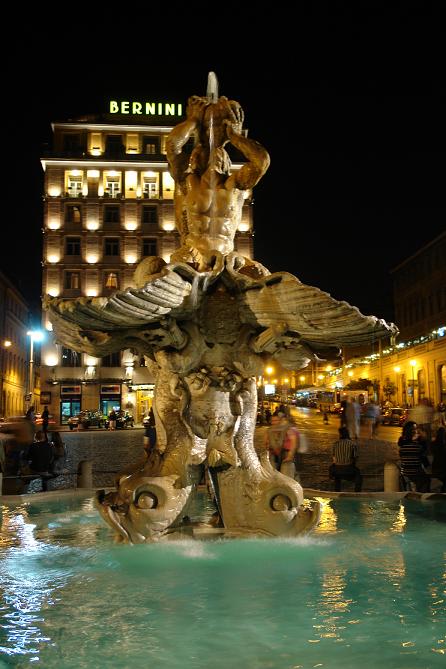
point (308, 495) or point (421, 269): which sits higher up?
point (421, 269)

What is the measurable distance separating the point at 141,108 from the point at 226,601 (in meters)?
61.7

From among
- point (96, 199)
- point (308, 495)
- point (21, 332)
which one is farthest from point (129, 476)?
point (21, 332)

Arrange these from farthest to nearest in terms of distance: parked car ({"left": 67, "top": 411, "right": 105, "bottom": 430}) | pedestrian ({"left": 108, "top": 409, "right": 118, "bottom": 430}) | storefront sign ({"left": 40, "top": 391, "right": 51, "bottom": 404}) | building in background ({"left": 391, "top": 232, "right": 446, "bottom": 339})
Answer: building in background ({"left": 391, "top": 232, "right": 446, "bottom": 339}) < storefront sign ({"left": 40, "top": 391, "right": 51, "bottom": 404}) < parked car ({"left": 67, "top": 411, "right": 105, "bottom": 430}) < pedestrian ({"left": 108, "top": 409, "right": 118, "bottom": 430})

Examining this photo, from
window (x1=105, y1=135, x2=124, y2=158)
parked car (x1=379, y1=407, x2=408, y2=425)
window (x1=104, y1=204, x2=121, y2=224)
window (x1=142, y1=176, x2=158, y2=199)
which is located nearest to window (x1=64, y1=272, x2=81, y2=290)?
window (x1=104, y1=204, x2=121, y2=224)

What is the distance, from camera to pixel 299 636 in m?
3.74

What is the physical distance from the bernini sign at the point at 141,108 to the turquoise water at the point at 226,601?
58980 mm

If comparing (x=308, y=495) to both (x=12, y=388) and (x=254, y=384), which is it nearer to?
(x=254, y=384)

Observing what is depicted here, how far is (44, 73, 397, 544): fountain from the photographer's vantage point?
603 cm

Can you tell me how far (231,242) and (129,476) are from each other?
2.68 m

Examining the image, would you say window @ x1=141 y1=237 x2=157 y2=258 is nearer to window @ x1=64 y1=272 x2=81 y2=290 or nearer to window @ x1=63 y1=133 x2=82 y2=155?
window @ x1=64 y1=272 x2=81 y2=290

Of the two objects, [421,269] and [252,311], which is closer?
[252,311]

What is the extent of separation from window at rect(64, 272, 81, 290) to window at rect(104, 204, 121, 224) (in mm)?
5523

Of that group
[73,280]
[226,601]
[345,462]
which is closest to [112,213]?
[73,280]

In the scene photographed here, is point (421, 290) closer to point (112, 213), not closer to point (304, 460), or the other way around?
point (112, 213)
